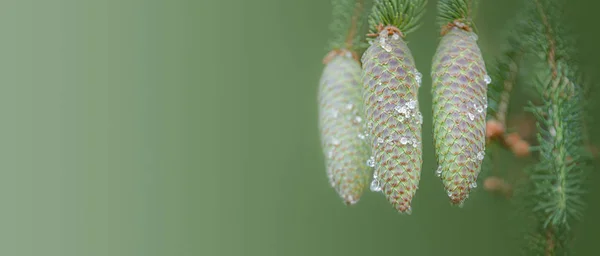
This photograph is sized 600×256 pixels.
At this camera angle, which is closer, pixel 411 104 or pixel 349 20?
pixel 411 104

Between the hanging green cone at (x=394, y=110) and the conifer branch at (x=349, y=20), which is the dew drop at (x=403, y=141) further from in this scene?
the conifer branch at (x=349, y=20)

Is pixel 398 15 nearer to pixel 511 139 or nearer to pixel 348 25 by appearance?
pixel 348 25

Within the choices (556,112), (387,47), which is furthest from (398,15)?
(556,112)

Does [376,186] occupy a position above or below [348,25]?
below

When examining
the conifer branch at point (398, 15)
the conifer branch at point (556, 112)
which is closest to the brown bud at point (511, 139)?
the conifer branch at point (556, 112)

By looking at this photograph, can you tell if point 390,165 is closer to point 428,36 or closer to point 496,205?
point 496,205

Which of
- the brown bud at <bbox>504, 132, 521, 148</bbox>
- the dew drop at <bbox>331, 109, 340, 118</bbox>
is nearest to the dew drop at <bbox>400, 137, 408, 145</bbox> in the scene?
the dew drop at <bbox>331, 109, 340, 118</bbox>
